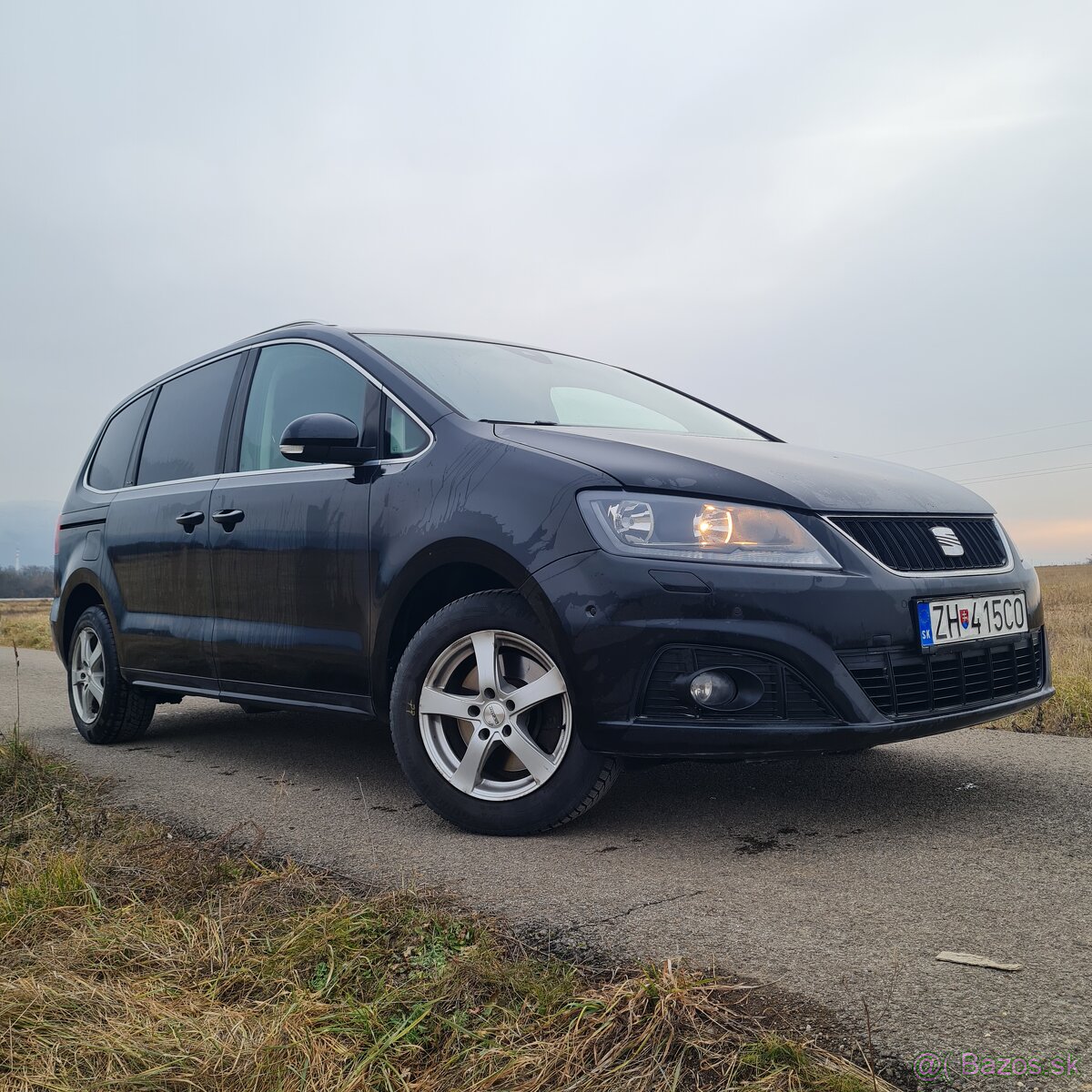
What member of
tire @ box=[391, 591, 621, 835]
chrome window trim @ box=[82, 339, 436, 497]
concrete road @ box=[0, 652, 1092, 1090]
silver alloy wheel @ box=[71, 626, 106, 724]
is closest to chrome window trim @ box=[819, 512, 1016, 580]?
concrete road @ box=[0, 652, 1092, 1090]

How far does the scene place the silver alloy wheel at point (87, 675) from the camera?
17.3ft

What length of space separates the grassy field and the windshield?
1749 millimetres

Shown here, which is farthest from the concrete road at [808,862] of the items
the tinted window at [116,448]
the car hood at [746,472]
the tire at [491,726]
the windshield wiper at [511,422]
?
the tinted window at [116,448]

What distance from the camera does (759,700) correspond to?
274 centimetres

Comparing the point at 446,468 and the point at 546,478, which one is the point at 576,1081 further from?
the point at 446,468

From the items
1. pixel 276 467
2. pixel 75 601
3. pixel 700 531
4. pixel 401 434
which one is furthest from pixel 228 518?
pixel 700 531

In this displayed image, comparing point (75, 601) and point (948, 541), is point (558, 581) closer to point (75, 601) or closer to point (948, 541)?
point (948, 541)

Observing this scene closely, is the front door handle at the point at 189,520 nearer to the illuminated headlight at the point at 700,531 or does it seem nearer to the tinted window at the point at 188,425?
the tinted window at the point at 188,425

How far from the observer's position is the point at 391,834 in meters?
3.14

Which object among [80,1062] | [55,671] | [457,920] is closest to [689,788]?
[457,920]

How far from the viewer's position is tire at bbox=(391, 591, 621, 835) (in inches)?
116

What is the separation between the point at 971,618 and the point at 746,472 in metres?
0.77

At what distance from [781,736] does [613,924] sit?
0.74m

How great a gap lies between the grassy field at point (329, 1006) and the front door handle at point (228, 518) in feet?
5.87
